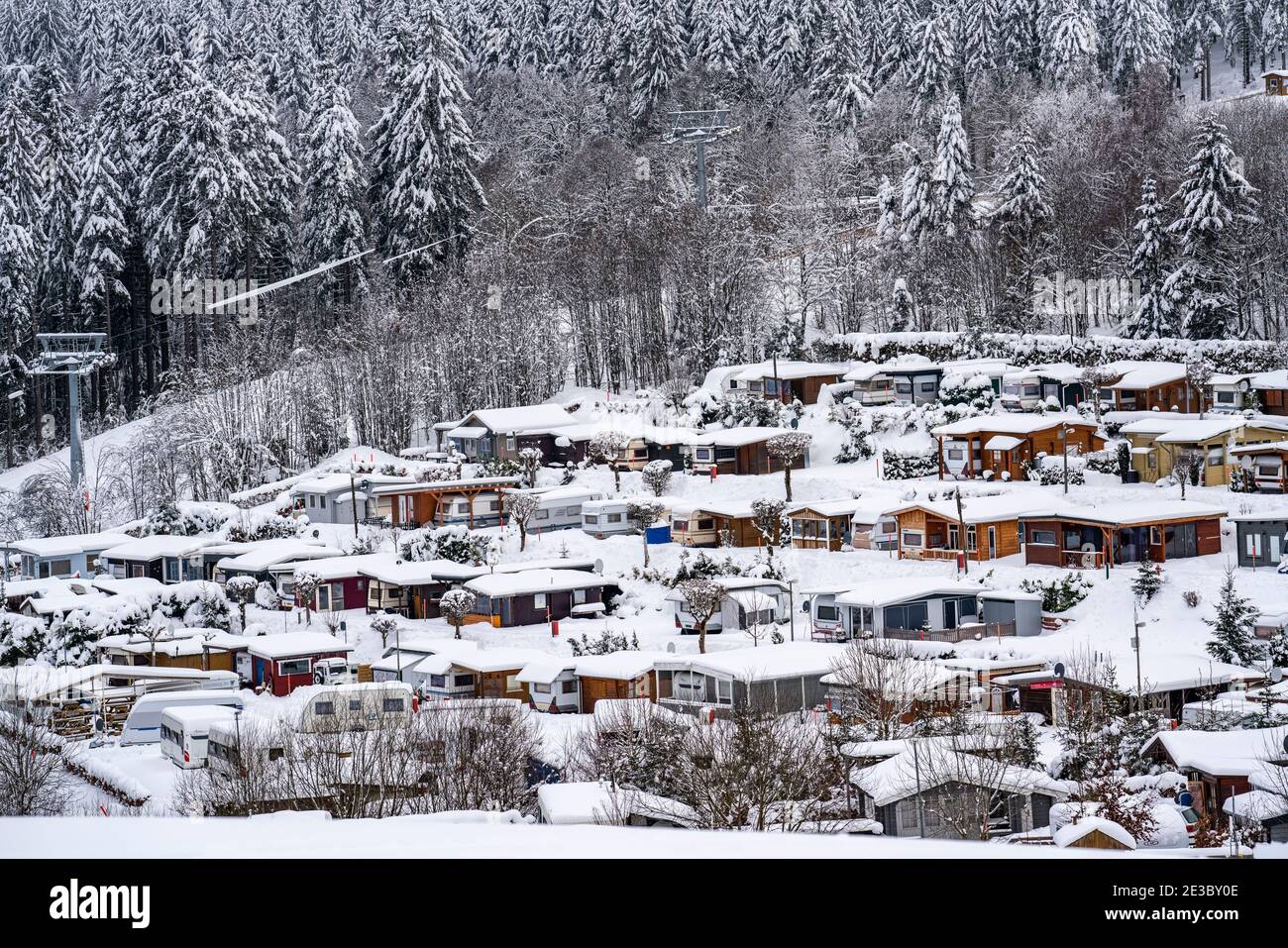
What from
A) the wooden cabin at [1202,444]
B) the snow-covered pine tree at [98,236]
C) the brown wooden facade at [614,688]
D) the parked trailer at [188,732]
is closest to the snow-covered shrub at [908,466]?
the wooden cabin at [1202,444]

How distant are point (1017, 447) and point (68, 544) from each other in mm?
24337

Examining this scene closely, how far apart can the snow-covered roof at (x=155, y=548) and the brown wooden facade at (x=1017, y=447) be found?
19.0 metres

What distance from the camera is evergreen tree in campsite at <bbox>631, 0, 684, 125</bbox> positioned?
6431cm

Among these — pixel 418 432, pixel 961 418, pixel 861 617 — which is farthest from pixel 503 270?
pixel 861 617

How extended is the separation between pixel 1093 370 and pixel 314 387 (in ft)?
79.3

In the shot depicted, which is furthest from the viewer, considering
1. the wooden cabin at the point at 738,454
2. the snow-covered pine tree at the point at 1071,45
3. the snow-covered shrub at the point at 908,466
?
the snow-covered pine tree at the point at 1071,45

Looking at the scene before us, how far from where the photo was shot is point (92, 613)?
32.5 m

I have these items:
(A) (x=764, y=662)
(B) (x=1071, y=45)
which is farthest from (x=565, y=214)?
(A) (x=764, y=662)

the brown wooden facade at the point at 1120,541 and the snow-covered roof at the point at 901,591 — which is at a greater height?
the brown wooden facade at the point at 1120,541

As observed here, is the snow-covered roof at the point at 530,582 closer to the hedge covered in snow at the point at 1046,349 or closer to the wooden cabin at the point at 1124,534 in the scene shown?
the wooden cabin at the point at 1124,534

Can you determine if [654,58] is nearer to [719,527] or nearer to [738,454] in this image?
[738,454]

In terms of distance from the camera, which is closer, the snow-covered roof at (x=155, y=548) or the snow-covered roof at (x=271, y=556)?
the snow-covered roof at (x=271, y=556)

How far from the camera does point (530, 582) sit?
3288 cm

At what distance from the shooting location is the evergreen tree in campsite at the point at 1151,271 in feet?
141
